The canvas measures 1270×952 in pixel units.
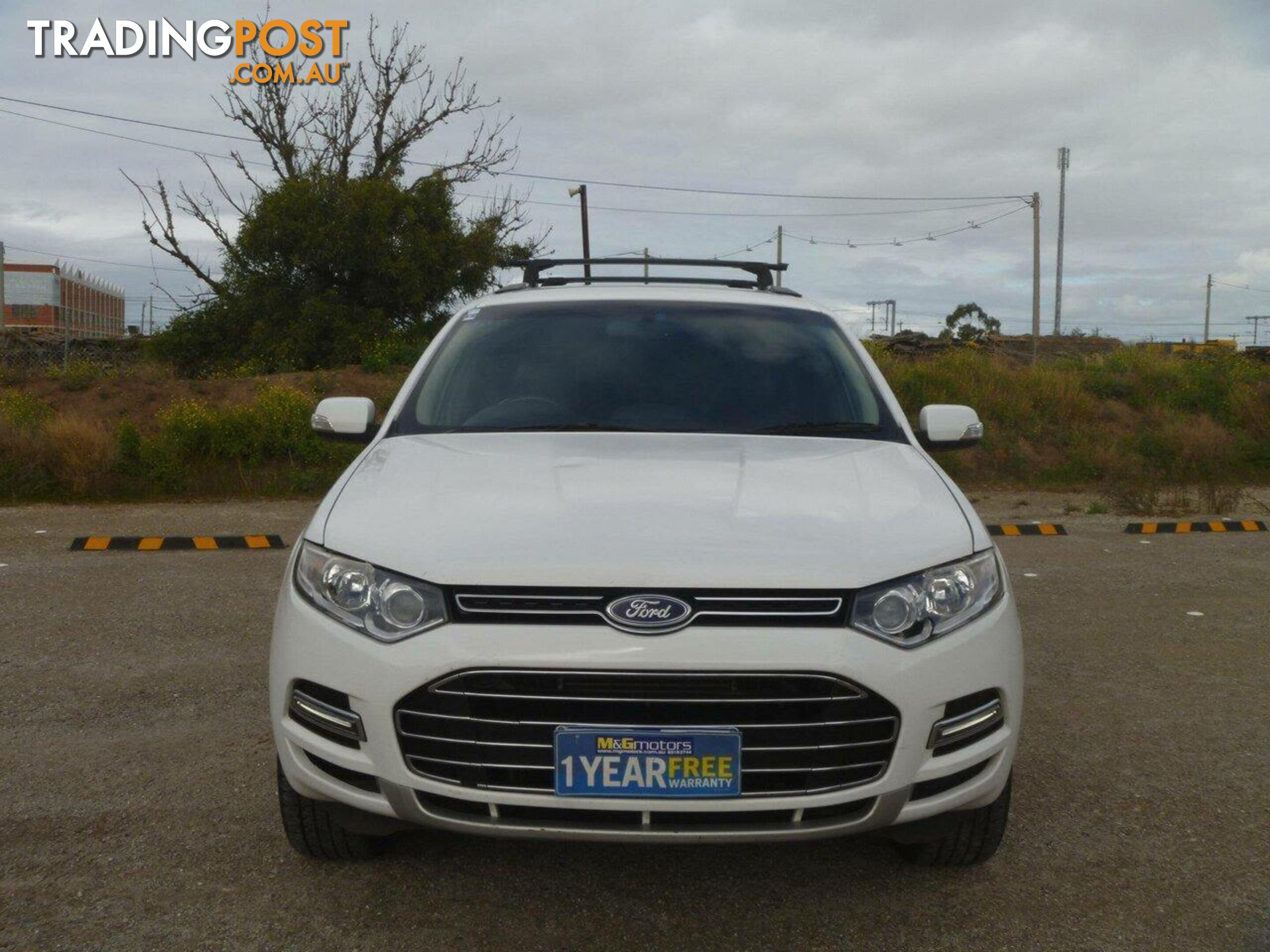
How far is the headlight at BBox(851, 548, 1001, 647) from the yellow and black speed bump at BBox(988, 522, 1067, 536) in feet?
26.1

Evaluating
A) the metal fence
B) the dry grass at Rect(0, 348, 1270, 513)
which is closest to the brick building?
the metal fence

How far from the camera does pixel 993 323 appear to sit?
162ft

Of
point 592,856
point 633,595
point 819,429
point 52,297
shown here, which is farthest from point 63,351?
point 52,297

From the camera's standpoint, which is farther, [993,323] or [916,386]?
[993,323]

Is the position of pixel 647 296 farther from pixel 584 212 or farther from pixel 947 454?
pixel 584 212

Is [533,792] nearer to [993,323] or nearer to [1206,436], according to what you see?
[1206,436]

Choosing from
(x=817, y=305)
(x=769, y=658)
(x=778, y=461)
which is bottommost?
(x=769, y=658)

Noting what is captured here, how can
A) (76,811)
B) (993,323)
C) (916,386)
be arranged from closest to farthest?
(76,811), (916,386), (993,323)

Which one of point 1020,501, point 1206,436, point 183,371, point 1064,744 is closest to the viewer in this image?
point 1064,744

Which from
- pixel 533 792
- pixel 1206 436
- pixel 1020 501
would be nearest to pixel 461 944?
pixel 533 792

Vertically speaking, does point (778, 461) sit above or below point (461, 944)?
above

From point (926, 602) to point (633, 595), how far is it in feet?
2.22

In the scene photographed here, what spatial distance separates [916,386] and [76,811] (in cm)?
1542

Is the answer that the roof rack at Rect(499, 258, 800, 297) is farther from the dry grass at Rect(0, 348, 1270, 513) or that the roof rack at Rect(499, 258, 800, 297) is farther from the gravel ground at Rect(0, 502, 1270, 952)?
the dry grass at Rect(0, 348, 1270, 513)
